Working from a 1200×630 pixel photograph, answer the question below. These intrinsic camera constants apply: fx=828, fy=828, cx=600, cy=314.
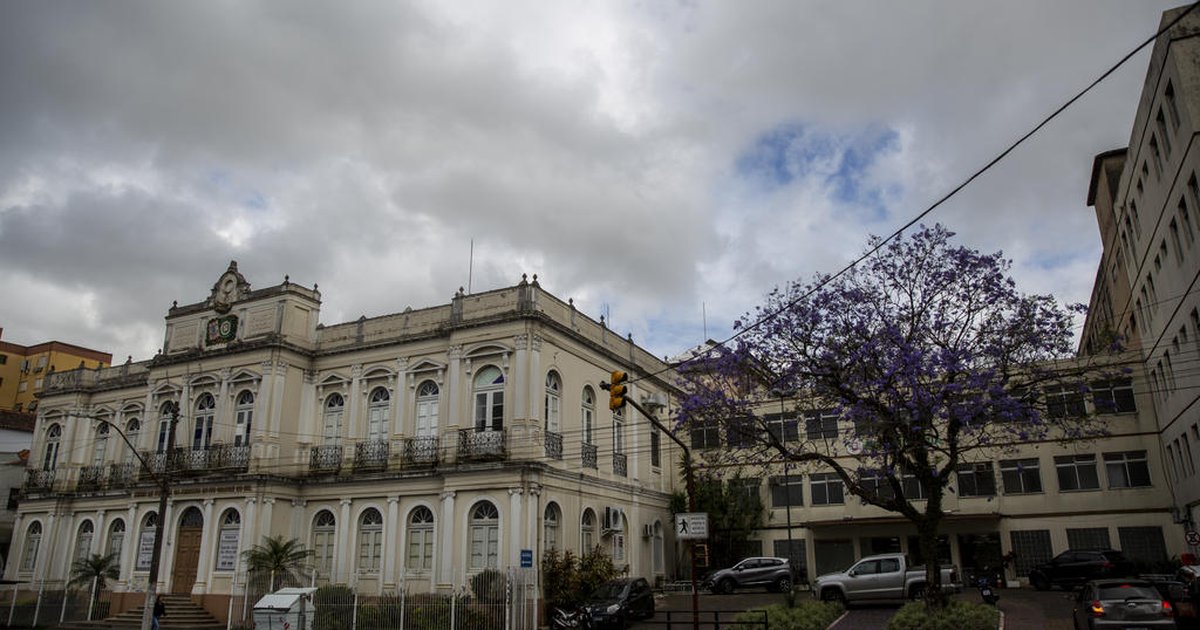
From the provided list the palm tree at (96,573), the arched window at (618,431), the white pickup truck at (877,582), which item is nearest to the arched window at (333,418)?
the palm tree at (96,573)

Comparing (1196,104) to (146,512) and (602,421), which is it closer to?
(602,421)

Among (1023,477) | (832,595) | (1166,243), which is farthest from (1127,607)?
(1023,477)

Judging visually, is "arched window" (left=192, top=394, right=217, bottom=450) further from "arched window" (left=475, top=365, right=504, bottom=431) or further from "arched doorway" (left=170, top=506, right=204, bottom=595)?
"arched window" (left=475, top=365, right=504, bottom=431)

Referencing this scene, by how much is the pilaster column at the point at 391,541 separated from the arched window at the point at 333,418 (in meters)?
4.42

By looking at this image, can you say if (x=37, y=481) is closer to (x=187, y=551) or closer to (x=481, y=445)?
(x=187, y=551)

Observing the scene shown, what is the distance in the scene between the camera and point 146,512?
32.0m

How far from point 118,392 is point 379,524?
17.4 meters

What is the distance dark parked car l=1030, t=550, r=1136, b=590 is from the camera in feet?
83.8

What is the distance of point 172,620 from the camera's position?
27.5 metres

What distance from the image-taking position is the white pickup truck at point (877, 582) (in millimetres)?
23797

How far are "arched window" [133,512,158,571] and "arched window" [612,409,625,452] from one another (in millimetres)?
17690

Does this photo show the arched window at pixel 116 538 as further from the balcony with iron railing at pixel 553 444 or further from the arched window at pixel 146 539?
the balcony with iron railing at pixel 553 444

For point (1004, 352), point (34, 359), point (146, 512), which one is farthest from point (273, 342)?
point (34, 359)

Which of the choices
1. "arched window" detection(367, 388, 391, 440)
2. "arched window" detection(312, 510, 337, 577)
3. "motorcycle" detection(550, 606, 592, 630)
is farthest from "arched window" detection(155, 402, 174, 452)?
"motorcycle" detection(550, 606, 592, 630)
